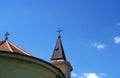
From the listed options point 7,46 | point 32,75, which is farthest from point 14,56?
point 7,46

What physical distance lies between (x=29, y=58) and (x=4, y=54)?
142 centimetres

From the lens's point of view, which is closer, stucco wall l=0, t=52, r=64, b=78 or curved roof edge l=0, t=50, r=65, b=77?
stucco wall l=0, t=52, r=64, b=78

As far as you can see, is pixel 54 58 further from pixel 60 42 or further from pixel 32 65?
pixel 32 65

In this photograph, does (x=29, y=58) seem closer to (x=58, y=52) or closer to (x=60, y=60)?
(x=60, y=60)

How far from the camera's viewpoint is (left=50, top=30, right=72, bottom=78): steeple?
93.5 feet

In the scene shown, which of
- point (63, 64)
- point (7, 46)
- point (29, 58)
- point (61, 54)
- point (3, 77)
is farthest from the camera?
point (61, 54)

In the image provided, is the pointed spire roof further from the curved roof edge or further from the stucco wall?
the stucco wall

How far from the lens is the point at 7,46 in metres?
16.2

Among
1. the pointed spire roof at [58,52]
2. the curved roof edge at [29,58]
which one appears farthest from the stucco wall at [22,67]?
the pointed spire roof at [58,52]

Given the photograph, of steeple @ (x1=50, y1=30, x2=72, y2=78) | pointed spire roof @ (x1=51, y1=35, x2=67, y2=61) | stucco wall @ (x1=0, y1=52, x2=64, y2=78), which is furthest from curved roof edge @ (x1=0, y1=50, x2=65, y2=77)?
pointed spire roof @ (x1=51, y1=35, x2=67, y2=61)

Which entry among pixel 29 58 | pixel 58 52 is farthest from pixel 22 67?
pixel 58 52

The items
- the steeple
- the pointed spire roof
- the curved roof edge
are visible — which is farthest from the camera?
the pointed spire roof

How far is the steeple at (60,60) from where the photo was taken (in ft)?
93.5

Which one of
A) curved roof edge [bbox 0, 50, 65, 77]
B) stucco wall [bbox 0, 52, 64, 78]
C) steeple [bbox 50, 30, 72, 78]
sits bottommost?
stucco wall [bbox 0, 52, 64, 78]
